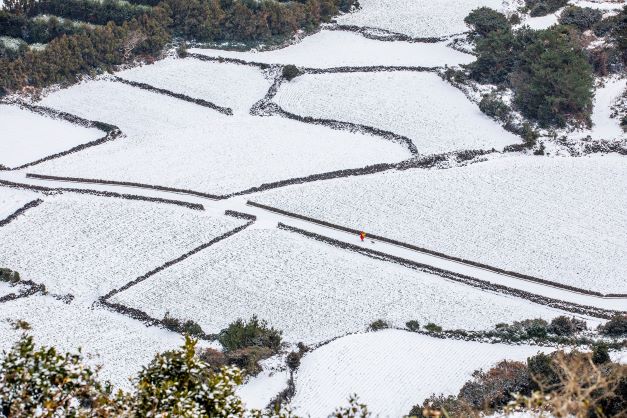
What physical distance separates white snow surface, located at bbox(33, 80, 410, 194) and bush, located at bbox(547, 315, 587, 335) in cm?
2064

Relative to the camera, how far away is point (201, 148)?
6300cm

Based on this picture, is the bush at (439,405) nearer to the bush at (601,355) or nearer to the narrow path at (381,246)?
the bush at (601,355)

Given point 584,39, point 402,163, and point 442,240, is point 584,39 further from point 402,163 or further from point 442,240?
point 442,240

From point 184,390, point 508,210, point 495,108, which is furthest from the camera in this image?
point 495,108

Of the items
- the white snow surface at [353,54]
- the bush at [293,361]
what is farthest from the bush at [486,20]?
the bush at [293,361]

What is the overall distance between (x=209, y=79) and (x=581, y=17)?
110 feet

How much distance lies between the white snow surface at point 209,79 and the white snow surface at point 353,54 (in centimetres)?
240

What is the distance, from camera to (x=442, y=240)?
52.2 meters

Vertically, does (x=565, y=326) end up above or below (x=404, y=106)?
below

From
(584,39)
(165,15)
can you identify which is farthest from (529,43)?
(165,15)

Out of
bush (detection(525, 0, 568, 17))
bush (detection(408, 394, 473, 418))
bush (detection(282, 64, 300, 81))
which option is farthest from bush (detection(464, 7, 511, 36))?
bush (detection(408, 394, 473, 418))

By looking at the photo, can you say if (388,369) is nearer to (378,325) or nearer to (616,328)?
(378,325)

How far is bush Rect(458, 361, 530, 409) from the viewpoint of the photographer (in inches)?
1432

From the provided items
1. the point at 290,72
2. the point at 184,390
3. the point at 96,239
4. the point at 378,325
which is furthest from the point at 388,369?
the point at 290,72
